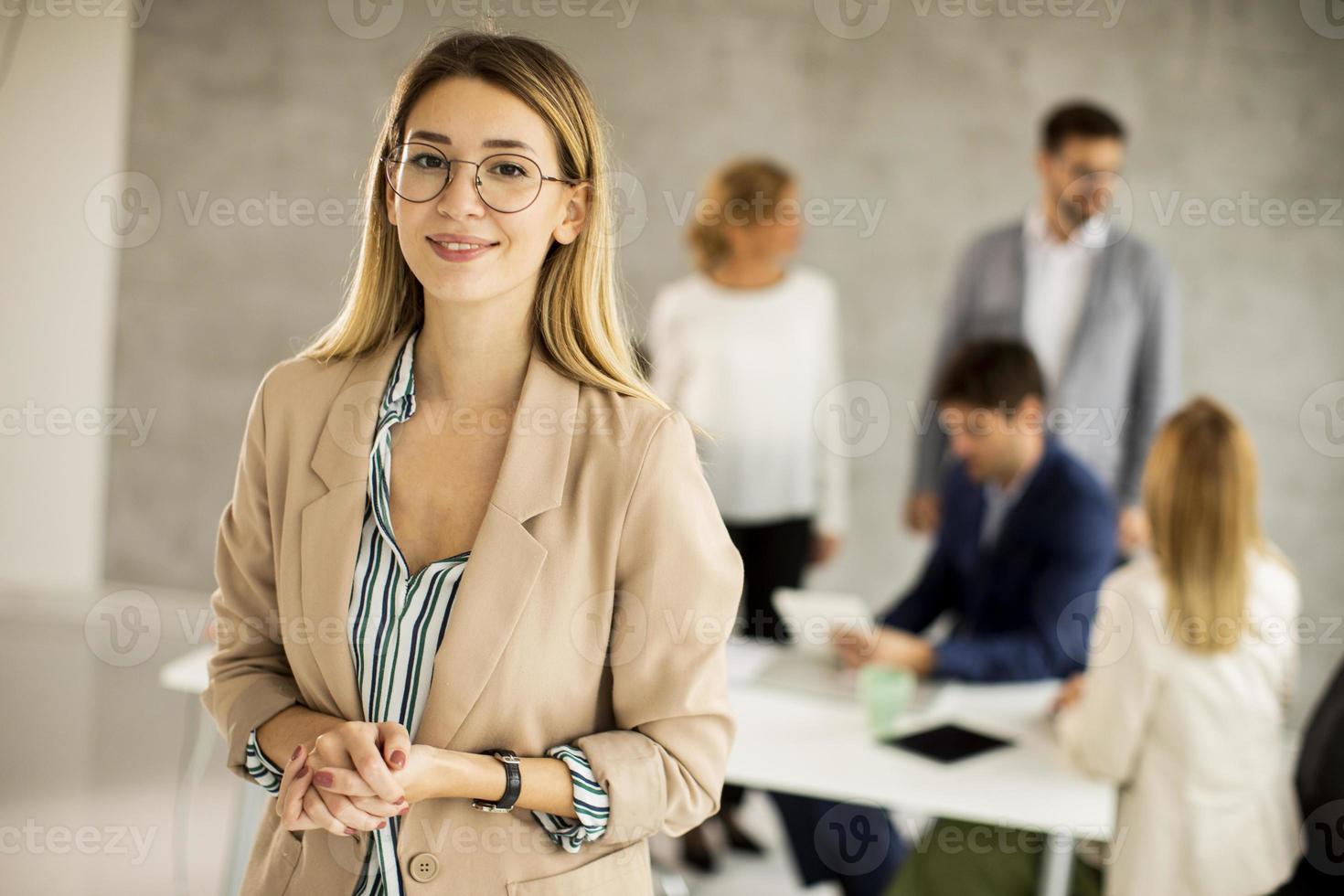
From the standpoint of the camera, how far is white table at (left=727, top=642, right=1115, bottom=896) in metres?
2.02

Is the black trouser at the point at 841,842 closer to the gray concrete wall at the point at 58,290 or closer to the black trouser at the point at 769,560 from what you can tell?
the black trouser at the point at 769,560

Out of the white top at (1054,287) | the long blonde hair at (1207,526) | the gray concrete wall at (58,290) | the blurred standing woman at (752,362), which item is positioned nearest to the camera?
the long blonde hair at (1207,526)

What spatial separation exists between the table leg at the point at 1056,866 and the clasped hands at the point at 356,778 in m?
1.35

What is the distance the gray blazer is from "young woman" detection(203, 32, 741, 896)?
2.74 m

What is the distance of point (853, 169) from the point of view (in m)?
4.40

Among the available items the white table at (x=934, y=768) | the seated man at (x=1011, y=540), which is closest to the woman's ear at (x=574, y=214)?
the white table at (x=934, y=768)

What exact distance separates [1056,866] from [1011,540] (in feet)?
2.87

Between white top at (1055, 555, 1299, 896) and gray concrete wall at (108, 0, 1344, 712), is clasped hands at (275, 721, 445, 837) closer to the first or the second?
white top at (1055, 555, 1299, 896)

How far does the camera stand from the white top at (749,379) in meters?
3.76

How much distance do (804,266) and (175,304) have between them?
267 cm

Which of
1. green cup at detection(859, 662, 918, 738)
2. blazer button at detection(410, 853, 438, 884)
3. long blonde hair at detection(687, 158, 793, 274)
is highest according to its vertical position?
long blonde hair at detection(687, 158, 793, 274)

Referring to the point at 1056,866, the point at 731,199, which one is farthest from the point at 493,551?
the point at 731,199

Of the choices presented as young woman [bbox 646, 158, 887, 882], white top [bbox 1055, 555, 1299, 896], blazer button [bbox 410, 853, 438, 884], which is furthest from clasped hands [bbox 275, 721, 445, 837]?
young woman [bbox 646, 158, 887, 882]

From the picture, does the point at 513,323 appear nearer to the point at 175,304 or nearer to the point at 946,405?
the point at 946,405
